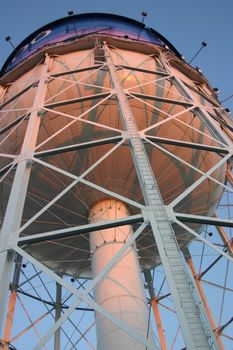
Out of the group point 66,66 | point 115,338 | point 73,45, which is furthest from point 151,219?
point 73,45

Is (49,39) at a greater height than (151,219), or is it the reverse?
(49,39)

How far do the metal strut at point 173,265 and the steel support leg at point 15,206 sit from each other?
1.69 metres

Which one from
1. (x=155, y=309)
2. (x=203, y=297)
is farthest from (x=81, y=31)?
(x=155, y=309)

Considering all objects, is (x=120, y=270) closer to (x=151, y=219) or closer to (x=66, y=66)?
(x=151, y=219)

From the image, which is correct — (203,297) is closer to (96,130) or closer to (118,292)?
(118,292)

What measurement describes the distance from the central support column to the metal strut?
2.94 m

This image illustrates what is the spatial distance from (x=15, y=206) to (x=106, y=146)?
4343 millimetres

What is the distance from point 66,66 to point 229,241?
6771 mm

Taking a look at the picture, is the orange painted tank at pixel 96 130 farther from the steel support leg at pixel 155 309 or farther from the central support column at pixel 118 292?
the steel support leg at pixel 155 309

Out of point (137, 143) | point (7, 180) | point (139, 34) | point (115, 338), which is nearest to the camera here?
point (137, 143)

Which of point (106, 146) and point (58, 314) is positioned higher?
point (106, 146)

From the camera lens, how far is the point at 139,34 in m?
12.1

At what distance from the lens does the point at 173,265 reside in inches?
162

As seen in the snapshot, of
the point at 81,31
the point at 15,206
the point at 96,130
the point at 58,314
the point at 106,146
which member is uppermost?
the point at 81,31
